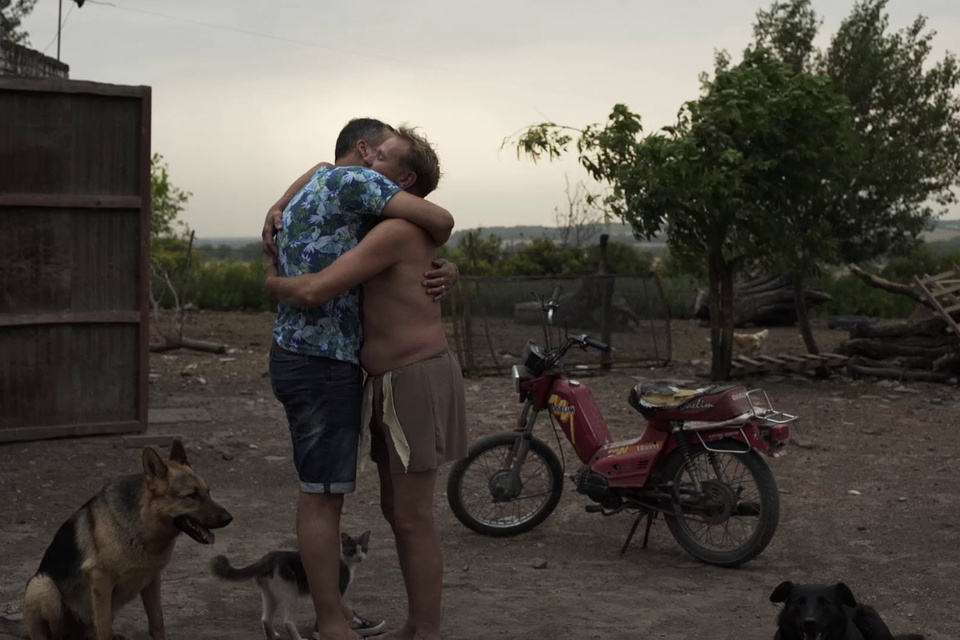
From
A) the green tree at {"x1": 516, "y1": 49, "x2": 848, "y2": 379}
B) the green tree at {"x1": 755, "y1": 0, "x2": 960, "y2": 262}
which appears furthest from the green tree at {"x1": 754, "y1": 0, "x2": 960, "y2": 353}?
the green tree at {"x1": 516, "y1": 49, "x2": 848, "y2": 379}

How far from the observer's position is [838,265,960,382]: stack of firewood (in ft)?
47.7

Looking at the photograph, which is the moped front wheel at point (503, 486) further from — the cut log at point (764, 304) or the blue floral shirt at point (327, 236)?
the cut log at point (764, 304)

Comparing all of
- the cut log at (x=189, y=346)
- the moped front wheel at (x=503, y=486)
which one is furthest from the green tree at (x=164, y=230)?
the moped front wheel at (x=503, y=486)

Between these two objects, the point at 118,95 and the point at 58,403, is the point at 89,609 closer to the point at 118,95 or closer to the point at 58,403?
the point at 58,403

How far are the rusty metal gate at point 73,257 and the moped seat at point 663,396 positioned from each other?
479cm

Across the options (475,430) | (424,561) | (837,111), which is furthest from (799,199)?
(424,561)

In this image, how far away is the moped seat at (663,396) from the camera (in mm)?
6645

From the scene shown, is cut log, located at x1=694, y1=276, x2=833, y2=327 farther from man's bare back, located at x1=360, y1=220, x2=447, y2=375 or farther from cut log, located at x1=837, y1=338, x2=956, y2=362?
man's bare back, located at x1=360, y1=220, x2=447, y2=375

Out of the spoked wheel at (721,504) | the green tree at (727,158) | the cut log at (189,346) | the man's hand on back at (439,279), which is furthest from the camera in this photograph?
the cut log at (189,346)

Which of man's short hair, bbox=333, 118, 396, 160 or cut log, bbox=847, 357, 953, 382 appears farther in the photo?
cut log, bbox=847, 357, 953, 382

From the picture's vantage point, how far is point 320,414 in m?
4.52

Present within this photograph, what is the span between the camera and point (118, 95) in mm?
9945

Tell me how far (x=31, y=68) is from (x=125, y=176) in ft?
17.1

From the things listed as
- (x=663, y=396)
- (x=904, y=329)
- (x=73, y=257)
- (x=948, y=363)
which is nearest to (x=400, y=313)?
(x=663, y=396)
